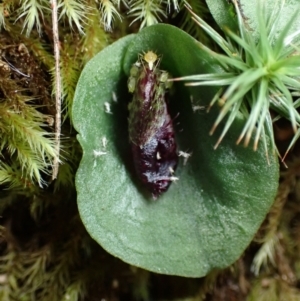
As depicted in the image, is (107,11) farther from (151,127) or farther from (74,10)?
(151,127)

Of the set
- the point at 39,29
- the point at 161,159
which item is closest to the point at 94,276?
the point at 161,159

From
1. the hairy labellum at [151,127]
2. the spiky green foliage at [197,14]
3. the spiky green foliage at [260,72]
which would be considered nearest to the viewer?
the spiky green foliage at [260,72]

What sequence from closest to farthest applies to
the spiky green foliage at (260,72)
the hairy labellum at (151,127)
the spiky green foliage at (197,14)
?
1. the spiky green foliage at (260,72)
2. the hairy labellum at (151,127)
3. the spiky green foliage at (197,14)

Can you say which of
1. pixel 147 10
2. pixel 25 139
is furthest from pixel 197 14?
pixel 25 139

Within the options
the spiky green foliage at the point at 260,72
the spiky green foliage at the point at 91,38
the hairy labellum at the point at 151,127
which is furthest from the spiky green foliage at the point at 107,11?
the spiky green foliage at the point at 260,72

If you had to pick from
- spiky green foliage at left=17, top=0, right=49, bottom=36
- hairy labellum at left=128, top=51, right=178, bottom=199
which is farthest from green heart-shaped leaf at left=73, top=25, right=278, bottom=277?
spiky green foliage at left=17, top=0, right=49, bottom=36

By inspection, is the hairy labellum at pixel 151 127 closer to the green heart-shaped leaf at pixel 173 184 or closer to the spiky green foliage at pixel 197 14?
the green heart-shaped leaf at pixel 173 184

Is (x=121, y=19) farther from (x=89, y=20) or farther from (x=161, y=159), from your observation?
(x=161, y=159)

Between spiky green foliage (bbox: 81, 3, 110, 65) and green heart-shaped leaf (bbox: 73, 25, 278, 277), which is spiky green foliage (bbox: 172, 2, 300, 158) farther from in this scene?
spiky green foliage (bbox: 81, 3, 110, 65)
